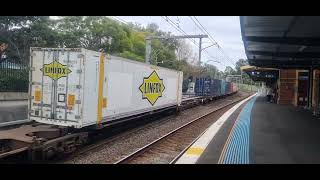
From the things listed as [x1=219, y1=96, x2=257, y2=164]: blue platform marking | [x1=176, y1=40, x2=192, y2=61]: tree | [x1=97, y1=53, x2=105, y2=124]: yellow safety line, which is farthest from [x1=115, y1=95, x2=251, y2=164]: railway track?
[x1=176, y1=40, x2=192, y2=61]: tree

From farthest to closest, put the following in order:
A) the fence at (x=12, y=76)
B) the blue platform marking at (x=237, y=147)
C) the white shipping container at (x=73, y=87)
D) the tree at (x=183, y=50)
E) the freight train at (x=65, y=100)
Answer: the tree at (x=183, y=50) < the fence at (x=12, y=76) < the white shipping container at (x=73, y=87) < the blue platform marking at (x=237, y=147) < the freight train at (x=65, y=100)

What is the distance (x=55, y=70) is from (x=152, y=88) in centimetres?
788

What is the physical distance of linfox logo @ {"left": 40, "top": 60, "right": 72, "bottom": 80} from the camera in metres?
13.0

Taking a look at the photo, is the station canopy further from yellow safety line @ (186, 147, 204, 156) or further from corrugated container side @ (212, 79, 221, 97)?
corrugated container side @ (212, 79, 221, 97)

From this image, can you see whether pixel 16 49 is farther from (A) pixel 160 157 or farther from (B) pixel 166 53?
(B) pixel 166 53

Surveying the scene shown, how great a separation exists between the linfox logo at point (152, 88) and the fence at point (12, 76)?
821cm

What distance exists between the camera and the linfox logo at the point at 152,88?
62.4 ft

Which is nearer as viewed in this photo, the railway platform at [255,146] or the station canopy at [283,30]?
the railway platform at [255,146]

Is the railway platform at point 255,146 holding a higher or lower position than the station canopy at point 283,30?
lower

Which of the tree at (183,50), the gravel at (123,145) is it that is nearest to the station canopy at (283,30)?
the gravel at (123,145)

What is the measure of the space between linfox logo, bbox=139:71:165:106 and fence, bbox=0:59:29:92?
821 centimetres

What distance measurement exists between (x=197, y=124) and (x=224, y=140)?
6.09 m

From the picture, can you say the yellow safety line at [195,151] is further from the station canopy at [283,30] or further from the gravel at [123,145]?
the station canopy at [283,30]
